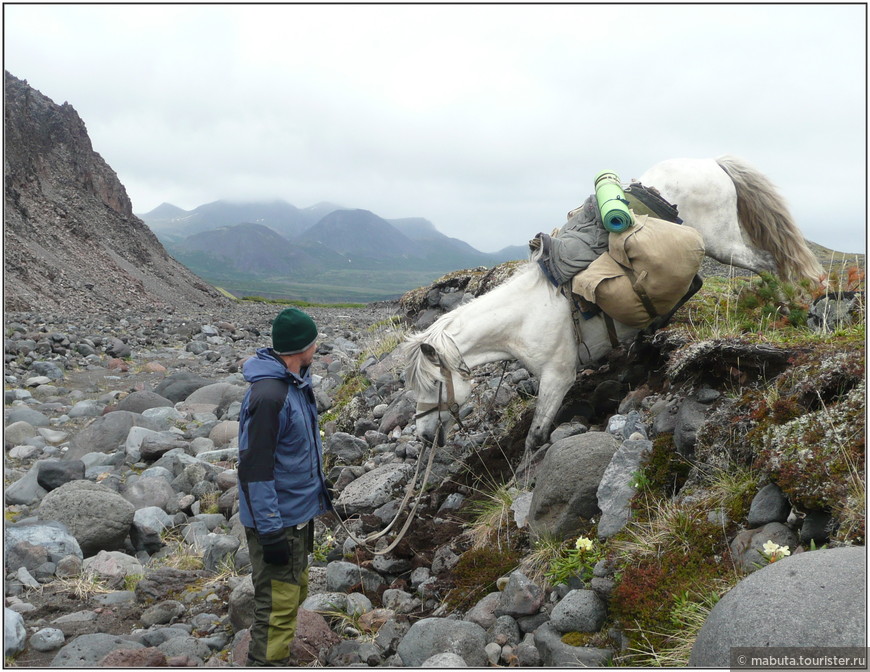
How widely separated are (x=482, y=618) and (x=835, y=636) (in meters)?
2.36

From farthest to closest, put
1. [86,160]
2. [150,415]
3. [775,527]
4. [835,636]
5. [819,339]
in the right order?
[86,160], [150,415], [819,339], [775,527], [835,636]

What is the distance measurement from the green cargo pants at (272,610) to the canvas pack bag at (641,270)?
3.58 metres

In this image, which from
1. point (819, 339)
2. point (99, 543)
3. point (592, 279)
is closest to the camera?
point (819, 339)

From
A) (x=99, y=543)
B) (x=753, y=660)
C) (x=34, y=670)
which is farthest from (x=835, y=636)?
(x=99, y=543)

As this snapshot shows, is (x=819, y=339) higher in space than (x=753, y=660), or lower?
higher

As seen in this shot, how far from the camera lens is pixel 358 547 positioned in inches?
232

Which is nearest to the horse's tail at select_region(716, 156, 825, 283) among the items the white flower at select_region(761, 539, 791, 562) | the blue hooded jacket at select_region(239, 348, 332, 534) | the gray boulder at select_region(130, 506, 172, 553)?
the white flower at select_region(761, 539, 791, 562)

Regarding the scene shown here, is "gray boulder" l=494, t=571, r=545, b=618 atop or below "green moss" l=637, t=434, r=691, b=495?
below

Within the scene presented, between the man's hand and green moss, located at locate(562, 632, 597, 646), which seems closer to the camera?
green moss, located at locate(562, 632, 597, 646)

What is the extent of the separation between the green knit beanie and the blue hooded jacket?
4.7 inches

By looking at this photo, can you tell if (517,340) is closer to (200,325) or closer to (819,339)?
(819,339)

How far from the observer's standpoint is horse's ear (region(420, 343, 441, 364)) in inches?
226

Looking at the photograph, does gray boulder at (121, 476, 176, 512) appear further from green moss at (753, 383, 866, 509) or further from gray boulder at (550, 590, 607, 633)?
green moss at (753, 383, 866, 509)

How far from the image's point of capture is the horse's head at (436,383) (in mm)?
5773
